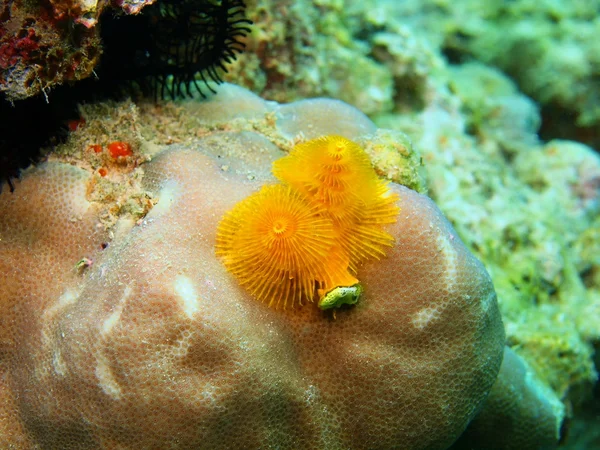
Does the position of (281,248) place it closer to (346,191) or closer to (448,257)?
(346,191)

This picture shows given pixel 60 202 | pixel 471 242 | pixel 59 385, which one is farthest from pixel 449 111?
pixel 59 385

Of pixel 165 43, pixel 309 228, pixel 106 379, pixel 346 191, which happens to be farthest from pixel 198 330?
pixel 165 43

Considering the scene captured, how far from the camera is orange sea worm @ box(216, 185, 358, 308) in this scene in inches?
96.9

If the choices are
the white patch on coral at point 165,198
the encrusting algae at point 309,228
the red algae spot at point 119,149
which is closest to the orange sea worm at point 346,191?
the encrusting algae at point 309,228

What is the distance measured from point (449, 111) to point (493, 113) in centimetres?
131

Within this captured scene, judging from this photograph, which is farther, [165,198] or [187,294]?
[165,198]

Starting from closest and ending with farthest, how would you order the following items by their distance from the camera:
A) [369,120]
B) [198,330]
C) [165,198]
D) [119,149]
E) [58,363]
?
1. [198,330]
2. [58,363]
3. [165,198]
4. [119,149]
5. [369,120]

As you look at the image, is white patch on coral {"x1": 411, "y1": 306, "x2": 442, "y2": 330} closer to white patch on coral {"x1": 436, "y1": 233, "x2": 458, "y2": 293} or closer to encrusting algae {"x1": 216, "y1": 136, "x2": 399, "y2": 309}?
white patch on coral {"x1": 436, "y1": 233, "x2": 458, "y2": 293}

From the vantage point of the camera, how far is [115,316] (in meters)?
2.45

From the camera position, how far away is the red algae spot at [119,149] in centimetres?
293

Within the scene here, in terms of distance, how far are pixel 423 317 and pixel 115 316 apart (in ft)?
6.08

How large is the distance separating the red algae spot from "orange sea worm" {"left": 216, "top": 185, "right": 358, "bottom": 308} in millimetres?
873

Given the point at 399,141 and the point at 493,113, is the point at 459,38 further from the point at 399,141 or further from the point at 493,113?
the point at 399,141

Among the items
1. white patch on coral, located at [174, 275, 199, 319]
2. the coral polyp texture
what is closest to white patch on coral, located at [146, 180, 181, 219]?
the coral polyp texture
